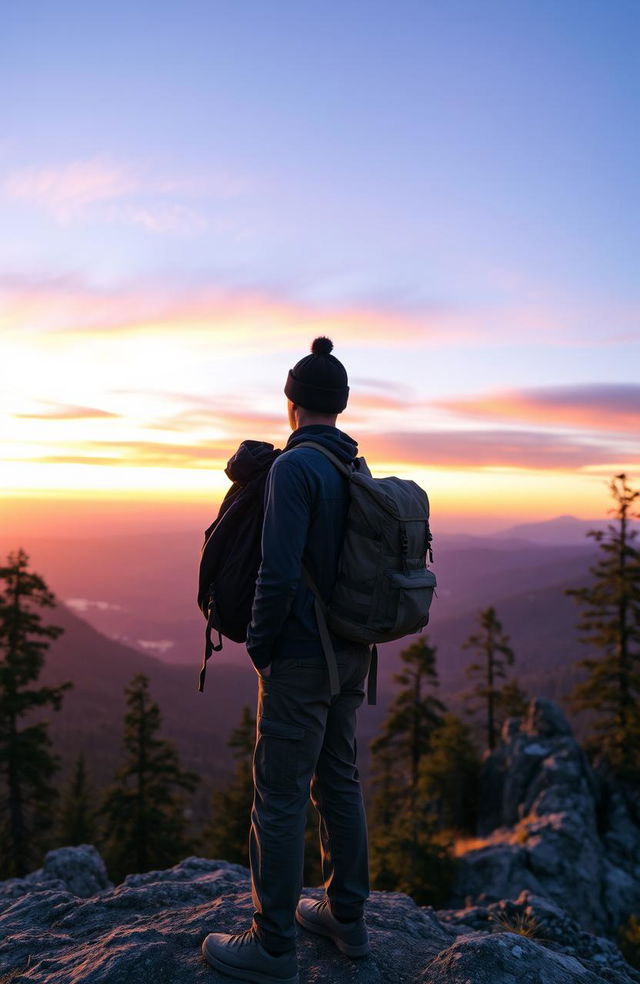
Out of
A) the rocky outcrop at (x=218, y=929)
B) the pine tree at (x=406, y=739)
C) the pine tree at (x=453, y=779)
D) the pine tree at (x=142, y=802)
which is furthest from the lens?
the pine tree at (x=406, y=739)

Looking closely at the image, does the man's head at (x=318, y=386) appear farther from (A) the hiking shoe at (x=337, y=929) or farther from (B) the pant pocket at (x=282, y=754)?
(A) the hiking shoe at (x=337, y=929)

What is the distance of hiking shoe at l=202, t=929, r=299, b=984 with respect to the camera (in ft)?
12.8

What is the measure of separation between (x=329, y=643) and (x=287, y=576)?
1.85 ft

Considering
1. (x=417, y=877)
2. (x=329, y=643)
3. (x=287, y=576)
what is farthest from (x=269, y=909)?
(x=417, y=877)

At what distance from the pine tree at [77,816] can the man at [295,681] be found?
30178 millimetres

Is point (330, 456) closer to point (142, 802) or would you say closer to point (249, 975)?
point (249, 975)

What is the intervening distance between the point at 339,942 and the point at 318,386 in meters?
3.94

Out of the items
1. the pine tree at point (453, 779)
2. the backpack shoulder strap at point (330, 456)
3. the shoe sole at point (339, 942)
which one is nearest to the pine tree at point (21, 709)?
the pine tree at point (453, 779)

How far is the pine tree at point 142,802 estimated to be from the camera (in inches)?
895

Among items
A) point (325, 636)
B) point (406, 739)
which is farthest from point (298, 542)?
point (406, 739)

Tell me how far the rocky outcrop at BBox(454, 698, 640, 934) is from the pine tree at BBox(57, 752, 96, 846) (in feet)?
61.9

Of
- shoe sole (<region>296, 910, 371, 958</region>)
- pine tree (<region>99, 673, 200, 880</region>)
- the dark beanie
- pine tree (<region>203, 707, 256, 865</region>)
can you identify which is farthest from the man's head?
pine tree (<region>203, 707, 256, 865</region>)

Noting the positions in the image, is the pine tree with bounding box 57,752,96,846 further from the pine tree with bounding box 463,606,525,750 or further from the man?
the man

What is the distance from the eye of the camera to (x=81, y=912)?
5.68 m
